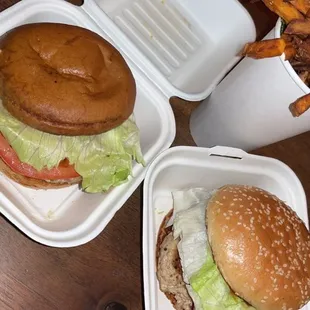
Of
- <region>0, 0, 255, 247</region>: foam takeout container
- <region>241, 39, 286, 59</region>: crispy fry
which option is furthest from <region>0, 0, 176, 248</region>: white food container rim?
<region>241, 39, 286, 59</region>: crispy fry

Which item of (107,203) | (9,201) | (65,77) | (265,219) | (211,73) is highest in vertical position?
(65,77)

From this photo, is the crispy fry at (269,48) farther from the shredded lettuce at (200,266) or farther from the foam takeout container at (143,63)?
the shredded lettuce at (200,266)

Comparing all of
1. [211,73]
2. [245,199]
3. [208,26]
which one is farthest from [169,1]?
[245,199]

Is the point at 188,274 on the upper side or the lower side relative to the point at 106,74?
lower

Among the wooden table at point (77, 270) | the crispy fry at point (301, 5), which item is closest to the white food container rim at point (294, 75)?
the crispy fry at point (301, 5)

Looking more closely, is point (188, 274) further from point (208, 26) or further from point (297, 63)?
point (208, 26)

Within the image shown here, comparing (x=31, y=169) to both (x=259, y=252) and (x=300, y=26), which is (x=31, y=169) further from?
(x=300, y=26)
